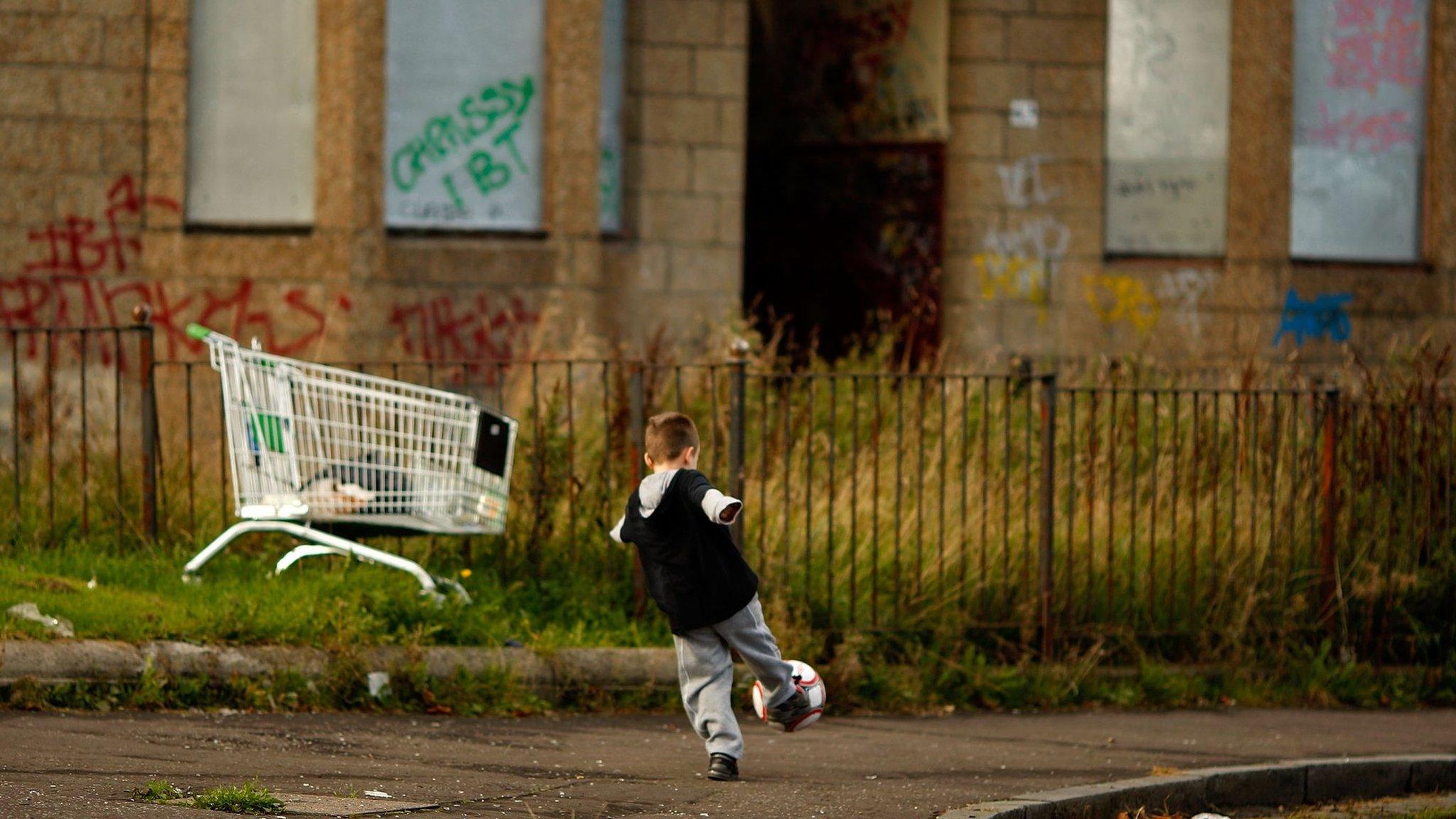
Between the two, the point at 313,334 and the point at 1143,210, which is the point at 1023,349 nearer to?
the point at 1143,210

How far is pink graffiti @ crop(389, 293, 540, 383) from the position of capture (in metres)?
12.5

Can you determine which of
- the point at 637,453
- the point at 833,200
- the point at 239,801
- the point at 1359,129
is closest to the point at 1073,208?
the point at 833,200

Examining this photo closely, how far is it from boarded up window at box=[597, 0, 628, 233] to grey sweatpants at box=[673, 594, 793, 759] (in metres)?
7.27

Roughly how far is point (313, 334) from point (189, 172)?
1366mm

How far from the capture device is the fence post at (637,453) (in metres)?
8.24

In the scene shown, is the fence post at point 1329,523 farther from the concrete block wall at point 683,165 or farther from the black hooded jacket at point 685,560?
the concrete block wall at point 683,165

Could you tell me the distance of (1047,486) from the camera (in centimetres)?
857

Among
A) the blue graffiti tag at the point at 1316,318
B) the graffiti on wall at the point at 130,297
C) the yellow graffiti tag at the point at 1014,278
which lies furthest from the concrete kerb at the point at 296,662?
the blue graffiti tag at the point at 1316,318

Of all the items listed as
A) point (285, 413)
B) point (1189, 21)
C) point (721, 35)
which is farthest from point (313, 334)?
point (1189, 21)

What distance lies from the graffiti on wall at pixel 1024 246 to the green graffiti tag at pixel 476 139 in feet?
11.8

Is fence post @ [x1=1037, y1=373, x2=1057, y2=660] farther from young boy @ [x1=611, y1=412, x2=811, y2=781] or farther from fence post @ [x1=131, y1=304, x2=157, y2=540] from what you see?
fence post @ [x1=131, y1=304, x2=157, y2=540]

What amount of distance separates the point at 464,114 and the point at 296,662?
20.7ft

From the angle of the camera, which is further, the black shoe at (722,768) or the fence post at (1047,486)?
the fence post at (1047,486)

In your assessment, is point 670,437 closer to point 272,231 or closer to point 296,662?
point 296,662
